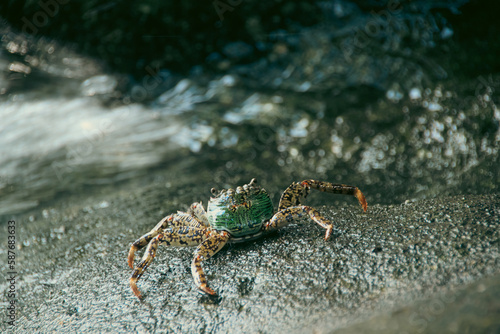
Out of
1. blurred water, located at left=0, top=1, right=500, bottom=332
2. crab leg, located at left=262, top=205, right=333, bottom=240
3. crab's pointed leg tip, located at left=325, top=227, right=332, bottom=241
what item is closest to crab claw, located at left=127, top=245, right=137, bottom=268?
blurred water, located at left=0, top=1, right=500, bottom=332

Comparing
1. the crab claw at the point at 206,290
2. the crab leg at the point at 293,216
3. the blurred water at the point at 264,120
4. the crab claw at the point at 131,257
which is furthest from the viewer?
the blurred water at the point at 264,120

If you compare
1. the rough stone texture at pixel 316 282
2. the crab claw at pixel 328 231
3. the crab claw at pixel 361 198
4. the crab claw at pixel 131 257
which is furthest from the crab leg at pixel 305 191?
the crab claw at pixel 131 257

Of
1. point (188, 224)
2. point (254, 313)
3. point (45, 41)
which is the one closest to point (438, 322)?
point (254, 313)

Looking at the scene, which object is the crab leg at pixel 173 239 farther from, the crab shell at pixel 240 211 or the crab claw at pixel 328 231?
the crab claw at pixel 328 231

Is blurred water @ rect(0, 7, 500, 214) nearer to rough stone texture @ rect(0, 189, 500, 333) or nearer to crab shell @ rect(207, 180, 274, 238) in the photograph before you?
rough stone texture @ rect(0, 189, 500, 333)

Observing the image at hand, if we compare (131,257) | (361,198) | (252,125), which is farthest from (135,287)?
(252,125)

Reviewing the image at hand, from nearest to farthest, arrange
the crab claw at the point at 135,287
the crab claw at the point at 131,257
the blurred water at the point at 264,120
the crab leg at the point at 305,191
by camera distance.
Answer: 1. the crab claw at the point at 135,287
2. the crab claw at the point at 131,257
3. the crab leg at the point at 305,191
4. the blurred water at the point at 264,120
